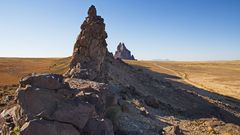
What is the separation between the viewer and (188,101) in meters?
43.1

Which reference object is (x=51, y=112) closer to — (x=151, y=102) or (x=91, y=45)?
(x=151, y=102)

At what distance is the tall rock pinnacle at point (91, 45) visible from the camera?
37.0 m

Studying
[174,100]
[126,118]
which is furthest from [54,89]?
[174,100]

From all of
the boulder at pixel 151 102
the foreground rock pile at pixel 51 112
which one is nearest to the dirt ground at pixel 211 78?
the boulder at pixel 151 102

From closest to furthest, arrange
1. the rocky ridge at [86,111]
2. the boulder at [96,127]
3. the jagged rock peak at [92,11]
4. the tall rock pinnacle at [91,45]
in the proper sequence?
the rocky ridge at [86,111] → the boulder at [96,127] → the tall rock pinnacle at [91,45] → the jagged rock peak at [92,11]

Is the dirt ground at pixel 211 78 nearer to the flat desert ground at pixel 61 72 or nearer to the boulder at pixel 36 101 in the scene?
the flat desert ground at pixel 61 72

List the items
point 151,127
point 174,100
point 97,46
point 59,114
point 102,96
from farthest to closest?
point 174,100 < point 97,46 < point 151,127 < point 102,96 < point 59,114

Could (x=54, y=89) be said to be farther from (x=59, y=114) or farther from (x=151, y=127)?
(x=151, y=127)

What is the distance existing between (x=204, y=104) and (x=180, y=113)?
337 inches

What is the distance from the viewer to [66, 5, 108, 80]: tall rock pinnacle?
3697 centimetres

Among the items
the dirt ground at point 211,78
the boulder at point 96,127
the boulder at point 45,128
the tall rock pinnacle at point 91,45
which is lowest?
the dirt ground at point 211,78

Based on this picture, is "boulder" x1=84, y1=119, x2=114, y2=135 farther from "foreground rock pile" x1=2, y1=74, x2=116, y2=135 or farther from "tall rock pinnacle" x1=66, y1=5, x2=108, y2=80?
"tall rock pinnacle" x1=66, y1=5, x2=108, y2=80

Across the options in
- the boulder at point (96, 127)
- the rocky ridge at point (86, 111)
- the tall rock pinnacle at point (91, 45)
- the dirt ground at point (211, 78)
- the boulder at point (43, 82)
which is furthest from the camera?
the dirt ground at point (211, 78)

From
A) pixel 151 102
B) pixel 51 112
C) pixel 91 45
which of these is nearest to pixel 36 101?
pixel 51 112
